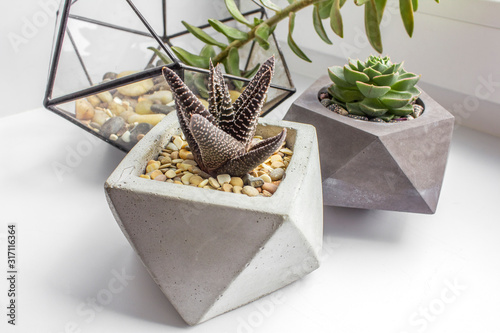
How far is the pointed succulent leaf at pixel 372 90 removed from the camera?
726 millimetres

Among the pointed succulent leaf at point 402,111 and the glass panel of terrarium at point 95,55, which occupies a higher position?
the glass panel of terrarium at point 95,55

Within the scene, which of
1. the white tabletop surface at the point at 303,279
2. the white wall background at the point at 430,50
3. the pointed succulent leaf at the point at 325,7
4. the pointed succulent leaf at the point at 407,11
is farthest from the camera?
the white wall background at the point at 430,50

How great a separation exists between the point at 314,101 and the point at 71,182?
1.66 feet

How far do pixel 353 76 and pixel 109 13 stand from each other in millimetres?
451

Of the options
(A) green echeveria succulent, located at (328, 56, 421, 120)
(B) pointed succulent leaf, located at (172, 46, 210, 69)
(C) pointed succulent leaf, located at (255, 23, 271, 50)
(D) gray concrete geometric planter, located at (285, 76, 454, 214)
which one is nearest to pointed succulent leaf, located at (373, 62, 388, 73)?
(A) green echeveria succulent, located at (328, 56, 421, 120)

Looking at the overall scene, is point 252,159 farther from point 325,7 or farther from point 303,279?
point 325,7

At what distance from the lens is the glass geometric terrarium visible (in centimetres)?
71

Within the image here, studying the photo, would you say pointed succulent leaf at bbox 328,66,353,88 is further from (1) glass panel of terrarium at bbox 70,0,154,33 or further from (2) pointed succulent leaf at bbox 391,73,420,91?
(1) glass panel of terrarium at bbox 70,0,154,33

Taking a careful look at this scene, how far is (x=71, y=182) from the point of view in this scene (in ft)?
2.86

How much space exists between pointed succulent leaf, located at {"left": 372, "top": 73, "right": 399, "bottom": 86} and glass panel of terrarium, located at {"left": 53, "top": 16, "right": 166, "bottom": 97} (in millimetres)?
409

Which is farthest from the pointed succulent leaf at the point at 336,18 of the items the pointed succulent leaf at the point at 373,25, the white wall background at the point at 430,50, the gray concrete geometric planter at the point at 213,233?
the white wall background at the point at 430,50

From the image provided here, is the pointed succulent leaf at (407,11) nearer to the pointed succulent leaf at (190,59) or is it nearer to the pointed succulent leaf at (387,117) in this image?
the pointed succulent leaf at (387,117)

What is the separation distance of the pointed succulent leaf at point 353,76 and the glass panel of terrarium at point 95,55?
36 centimetres

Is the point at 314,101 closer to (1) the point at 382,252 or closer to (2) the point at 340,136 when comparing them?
(2) the point at 340,136
